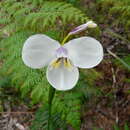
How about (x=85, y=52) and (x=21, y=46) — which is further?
(x=21, y=46)

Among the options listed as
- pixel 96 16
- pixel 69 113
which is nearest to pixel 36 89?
pixel 69 113

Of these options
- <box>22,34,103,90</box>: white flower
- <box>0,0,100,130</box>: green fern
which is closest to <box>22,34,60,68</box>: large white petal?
<box>22,34,103,90</box>: white flower

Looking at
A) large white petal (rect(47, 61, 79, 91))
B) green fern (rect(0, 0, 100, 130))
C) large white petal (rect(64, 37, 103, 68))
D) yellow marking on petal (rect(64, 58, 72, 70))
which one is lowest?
green fern (rect(0, 0, 100, 130))

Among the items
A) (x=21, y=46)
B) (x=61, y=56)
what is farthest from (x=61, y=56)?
(x=21, y=46)

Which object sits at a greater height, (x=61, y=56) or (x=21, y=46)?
(x=61, y=56)

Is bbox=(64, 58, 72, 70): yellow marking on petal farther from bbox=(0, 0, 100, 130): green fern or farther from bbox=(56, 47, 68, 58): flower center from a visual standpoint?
bbox=(0, 0, 100, 130): green fern

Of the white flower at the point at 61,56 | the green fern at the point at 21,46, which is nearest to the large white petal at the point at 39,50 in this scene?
the white flower at the point at 61,56

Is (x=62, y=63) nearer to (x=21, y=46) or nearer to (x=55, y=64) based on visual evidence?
(x=55, y=64)
